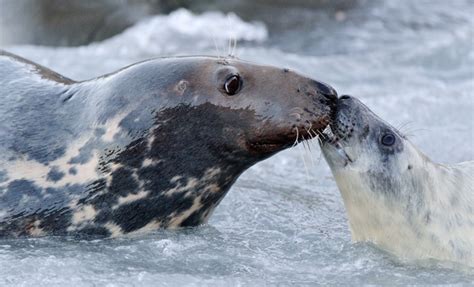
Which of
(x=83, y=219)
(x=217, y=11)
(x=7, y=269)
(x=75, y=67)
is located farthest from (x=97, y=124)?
(x=217, y=11)

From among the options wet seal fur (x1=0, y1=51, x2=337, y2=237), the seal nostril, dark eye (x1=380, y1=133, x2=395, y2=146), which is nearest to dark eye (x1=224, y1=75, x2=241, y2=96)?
wet seal fur (x1=0, y1=51, x2=337, y2=237)

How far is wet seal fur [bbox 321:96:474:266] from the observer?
5555mm

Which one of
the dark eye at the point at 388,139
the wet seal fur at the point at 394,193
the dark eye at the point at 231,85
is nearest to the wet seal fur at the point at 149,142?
the dark eye at the point at 231,85

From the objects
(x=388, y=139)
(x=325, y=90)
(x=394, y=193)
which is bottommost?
(x=394, y=193)

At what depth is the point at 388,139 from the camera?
5742 mm

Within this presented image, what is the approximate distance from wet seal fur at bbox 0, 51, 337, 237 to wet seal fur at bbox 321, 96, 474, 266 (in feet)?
1.36

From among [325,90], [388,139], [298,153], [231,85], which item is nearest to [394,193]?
[388,139]

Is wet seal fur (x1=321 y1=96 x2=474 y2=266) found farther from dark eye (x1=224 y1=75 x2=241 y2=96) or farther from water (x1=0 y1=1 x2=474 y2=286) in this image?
dark eye (x1=224 y1=75 x2=241 y2=96)

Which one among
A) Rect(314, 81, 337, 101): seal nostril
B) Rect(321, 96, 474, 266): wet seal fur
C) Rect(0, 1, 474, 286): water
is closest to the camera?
Rect(0, 1, 474, 286): water

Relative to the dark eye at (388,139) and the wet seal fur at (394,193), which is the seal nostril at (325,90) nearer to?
the wet seal fur at (394,193)

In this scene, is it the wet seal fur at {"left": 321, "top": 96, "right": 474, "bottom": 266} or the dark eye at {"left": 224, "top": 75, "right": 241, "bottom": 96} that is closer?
the dark eye at {"left": 224, "top": 75, "right": 241, "bottom": 96}

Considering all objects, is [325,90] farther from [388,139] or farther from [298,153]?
[298,153]

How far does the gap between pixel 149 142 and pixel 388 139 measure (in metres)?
1.27

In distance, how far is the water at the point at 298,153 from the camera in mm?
4961
